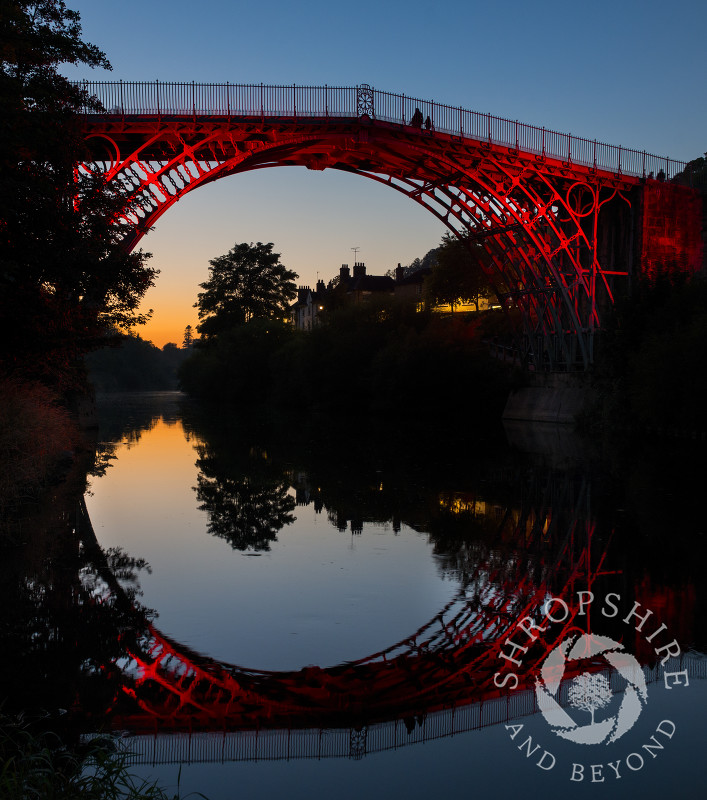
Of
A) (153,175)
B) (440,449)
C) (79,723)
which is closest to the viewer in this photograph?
(79,723)

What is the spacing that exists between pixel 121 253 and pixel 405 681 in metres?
Result: 13.7

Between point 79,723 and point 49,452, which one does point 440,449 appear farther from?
point 79,723

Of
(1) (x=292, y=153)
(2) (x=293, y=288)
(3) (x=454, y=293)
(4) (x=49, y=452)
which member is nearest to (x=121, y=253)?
(4) (x=49, y=452)

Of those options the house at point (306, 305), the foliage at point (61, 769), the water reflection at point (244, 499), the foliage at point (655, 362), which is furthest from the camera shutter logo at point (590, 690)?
the house at point (306, 305)

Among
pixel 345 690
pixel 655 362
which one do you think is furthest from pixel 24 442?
pixel 655 362

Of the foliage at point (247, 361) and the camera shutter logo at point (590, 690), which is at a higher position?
the foliage at point (247, 361)

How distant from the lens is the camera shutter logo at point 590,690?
19.2 ft

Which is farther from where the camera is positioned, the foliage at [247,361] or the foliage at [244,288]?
the foliage at [244,288]

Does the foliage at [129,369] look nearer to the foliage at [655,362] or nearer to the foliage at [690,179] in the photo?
the foliage at [690,179]

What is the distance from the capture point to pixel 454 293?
74.6 metres

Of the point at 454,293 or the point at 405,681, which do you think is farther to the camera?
the point at 454,293

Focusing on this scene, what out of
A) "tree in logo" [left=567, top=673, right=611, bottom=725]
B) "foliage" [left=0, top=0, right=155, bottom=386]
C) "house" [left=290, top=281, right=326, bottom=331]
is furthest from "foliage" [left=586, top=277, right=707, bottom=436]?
"house" [left=290, top=281, right=326, bottom=331]

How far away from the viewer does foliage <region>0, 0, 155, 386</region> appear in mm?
15508

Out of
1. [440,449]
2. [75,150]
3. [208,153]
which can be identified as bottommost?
[440,449]
